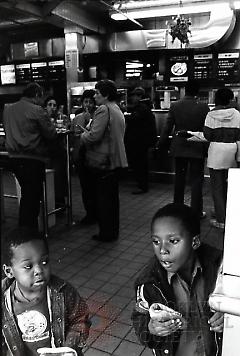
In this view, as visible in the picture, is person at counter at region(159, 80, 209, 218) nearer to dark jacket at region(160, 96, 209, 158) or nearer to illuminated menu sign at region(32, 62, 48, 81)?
dark jacket at region(160, 96, 209, 158)

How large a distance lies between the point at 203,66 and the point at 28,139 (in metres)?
4.81

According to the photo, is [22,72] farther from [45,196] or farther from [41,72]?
[41,72]

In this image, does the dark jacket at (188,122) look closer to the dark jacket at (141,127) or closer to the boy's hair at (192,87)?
the boy's hair at (192,87)

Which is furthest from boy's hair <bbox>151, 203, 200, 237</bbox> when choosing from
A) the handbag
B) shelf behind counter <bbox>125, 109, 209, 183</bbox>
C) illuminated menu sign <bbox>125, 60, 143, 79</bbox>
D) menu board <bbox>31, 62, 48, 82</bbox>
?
illuminated menu sign <bbox>125, 60, 143, 79</bbox>

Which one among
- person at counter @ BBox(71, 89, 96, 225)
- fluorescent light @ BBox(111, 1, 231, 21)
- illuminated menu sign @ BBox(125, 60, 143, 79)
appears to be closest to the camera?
person at counter @ BBox(71, 89, 96, 225)

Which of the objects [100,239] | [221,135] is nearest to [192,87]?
[221,135]

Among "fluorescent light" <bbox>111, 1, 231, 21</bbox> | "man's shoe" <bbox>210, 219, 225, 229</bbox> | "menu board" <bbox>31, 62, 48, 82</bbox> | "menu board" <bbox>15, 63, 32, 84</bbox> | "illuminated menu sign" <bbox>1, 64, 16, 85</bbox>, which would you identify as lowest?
"man's shoe" <bbox>210, 219, 225, 229</bbox>

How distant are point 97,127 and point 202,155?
134 cm

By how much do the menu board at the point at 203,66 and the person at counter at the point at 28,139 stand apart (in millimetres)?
4545

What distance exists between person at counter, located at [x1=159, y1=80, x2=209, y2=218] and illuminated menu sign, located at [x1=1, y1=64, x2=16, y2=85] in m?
2.01

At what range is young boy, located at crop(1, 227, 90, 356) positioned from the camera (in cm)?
111

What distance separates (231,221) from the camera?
0.73 meters

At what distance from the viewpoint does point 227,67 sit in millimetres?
6793

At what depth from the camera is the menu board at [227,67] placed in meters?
6.70
